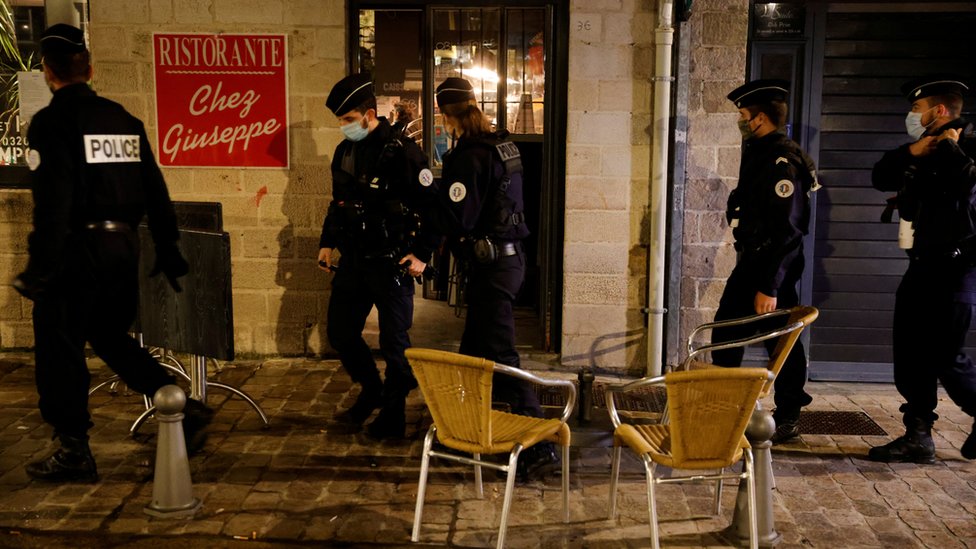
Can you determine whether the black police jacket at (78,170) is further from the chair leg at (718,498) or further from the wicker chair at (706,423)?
the chair leg at (718,498)

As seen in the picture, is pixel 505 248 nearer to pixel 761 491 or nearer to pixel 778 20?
pixel 761 491

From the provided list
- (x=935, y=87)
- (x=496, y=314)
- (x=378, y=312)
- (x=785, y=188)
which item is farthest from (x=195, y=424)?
(x=935, y=87)

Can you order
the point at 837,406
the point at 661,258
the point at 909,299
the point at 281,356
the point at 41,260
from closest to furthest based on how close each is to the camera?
1. the point at 41,260
2. the point at 909,299
3. the point at 837,406
4. the point at 661,258
5. the point at 281,356

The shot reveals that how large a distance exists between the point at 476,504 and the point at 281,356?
3.32m

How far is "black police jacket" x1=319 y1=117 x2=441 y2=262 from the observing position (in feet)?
18.7

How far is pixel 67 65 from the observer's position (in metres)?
4.95

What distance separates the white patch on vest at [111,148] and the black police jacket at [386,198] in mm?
1267

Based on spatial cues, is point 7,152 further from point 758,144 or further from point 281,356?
point 758,144

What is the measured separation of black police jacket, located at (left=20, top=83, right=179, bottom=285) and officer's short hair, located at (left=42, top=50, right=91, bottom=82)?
0.19ft

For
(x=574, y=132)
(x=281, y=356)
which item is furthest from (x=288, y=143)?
(x=574, y=132)

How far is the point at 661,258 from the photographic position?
7223 mm

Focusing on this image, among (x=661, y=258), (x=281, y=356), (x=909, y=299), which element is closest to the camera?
(x=909, y=299)

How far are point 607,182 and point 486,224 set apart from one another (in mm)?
2226

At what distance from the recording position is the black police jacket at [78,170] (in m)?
4.76
